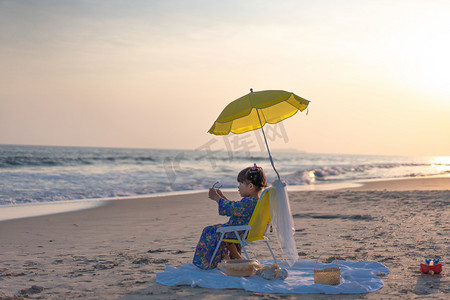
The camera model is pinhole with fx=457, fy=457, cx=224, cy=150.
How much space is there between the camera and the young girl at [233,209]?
4770 millimetres

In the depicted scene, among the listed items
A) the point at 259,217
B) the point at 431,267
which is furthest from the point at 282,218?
the point at 431,267

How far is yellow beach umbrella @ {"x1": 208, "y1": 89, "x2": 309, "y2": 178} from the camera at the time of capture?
457 cm

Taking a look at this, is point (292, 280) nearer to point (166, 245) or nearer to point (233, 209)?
point (233, 209)

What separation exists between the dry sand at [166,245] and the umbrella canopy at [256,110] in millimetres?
1644

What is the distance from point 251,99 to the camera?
15.2 feet

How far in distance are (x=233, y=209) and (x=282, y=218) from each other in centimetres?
52

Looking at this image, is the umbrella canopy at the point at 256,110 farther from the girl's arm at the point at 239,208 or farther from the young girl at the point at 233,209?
the girl's arm at the point at 239,208

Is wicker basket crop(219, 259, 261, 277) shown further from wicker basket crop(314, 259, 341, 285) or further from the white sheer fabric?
wicker basket crop(314, 259, 341, 285)

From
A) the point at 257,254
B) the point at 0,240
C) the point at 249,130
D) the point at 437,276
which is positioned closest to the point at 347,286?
the point at 437,276

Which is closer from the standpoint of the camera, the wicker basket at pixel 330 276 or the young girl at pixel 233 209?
the wicker basket at pixel 330 276

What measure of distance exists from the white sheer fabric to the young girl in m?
0.25

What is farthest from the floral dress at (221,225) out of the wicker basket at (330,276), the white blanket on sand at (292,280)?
the wicker basket at (330,276)

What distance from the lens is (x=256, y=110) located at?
5348 mm

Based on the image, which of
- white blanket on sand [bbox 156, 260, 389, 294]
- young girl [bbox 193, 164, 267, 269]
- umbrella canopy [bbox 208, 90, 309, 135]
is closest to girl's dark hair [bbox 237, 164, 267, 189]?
young girl [bbox 193, 164, 267, 269]
